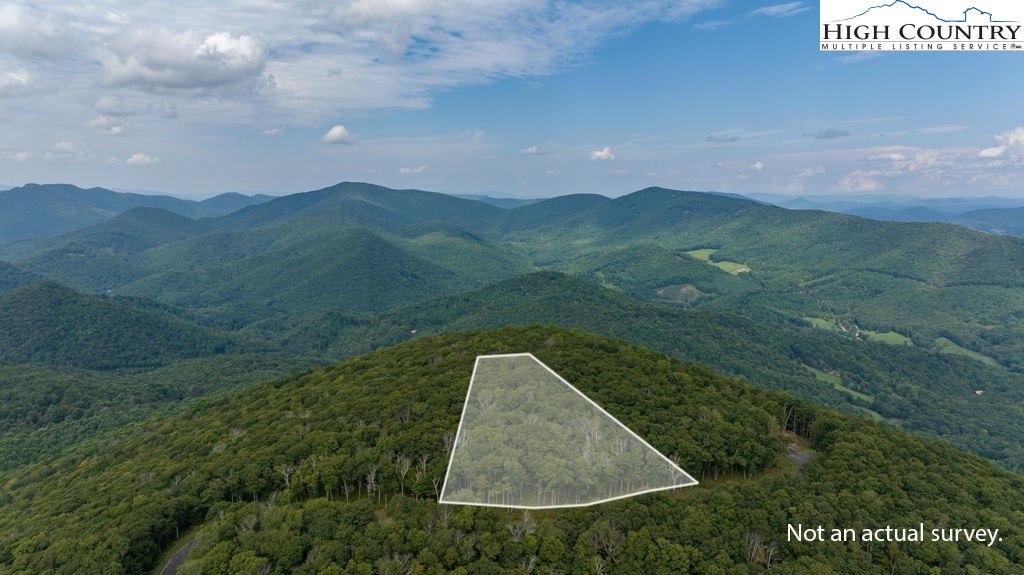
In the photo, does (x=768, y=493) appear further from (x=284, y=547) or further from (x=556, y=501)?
(x=284, y=547)

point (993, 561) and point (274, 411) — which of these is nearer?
point (993, 561)

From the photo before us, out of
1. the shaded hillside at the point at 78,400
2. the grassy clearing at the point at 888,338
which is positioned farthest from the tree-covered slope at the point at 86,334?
the grassy clearing at the point at 888,338

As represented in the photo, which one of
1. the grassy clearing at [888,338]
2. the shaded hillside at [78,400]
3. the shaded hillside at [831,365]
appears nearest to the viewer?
the shaded hillside at [78,400]

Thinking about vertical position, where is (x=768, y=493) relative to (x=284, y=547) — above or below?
below

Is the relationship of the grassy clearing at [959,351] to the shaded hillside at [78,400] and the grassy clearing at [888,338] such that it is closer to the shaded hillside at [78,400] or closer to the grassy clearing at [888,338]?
the grassy clearing at [888,338]

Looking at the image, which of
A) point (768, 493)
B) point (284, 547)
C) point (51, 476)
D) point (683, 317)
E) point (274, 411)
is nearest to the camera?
point (284, 547)

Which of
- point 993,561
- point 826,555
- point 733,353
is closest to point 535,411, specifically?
point 826,555

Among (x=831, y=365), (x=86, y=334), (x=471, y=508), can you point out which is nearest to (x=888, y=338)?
(x=831, y=365)
